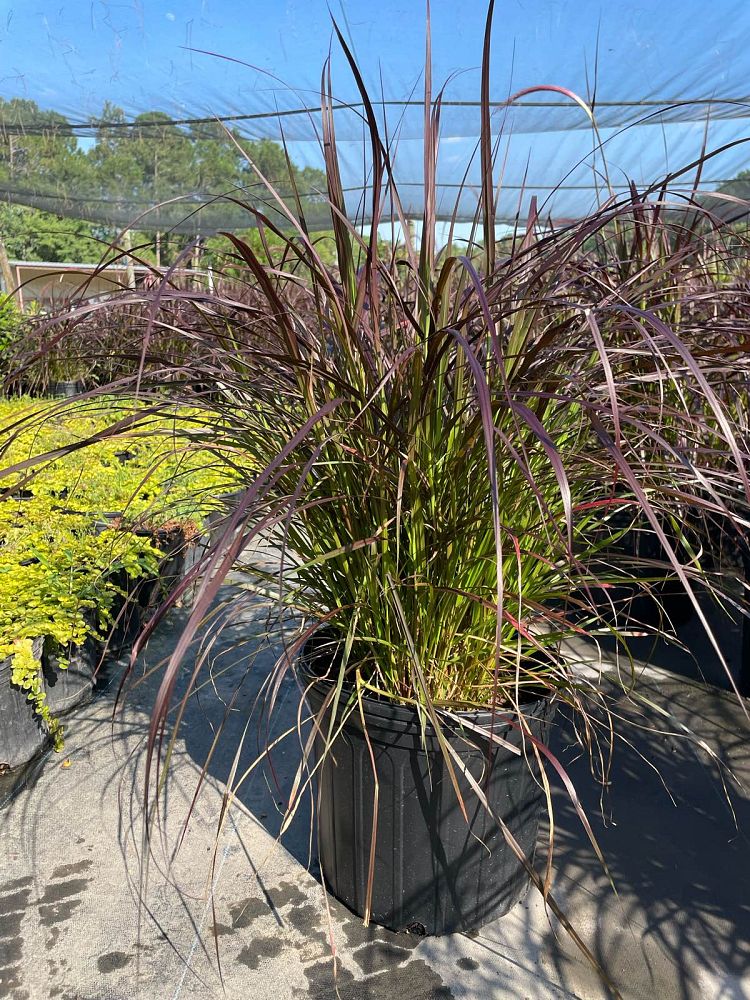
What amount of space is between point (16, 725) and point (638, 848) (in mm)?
1676

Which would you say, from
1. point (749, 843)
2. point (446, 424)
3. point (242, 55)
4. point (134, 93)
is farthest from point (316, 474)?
point (134, 93)

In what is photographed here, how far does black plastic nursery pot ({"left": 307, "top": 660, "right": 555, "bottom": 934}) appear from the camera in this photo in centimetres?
143

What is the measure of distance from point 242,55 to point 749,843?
5.99 m

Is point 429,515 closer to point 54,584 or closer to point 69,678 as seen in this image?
point 54,584

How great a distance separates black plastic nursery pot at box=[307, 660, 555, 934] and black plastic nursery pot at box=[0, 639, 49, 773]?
997mm

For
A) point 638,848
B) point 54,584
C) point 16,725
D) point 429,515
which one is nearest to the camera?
point 429,515

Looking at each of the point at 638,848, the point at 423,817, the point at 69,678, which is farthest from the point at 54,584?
the point at 638,848

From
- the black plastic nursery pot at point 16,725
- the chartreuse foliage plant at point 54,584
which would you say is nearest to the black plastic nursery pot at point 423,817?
the chartreuse foliage plant at point 54,584

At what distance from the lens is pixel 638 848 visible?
6.13ft

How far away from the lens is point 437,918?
5.09ft

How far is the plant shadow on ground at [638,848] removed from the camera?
1527 millimetres

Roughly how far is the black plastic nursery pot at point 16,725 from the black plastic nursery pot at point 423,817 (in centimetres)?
100

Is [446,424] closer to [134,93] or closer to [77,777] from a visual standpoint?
A: [77,777]

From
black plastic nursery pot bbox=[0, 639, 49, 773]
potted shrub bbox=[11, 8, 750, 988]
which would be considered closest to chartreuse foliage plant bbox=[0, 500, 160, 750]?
black plastic nursery pot bbox=[0, 639, 49, 773]
